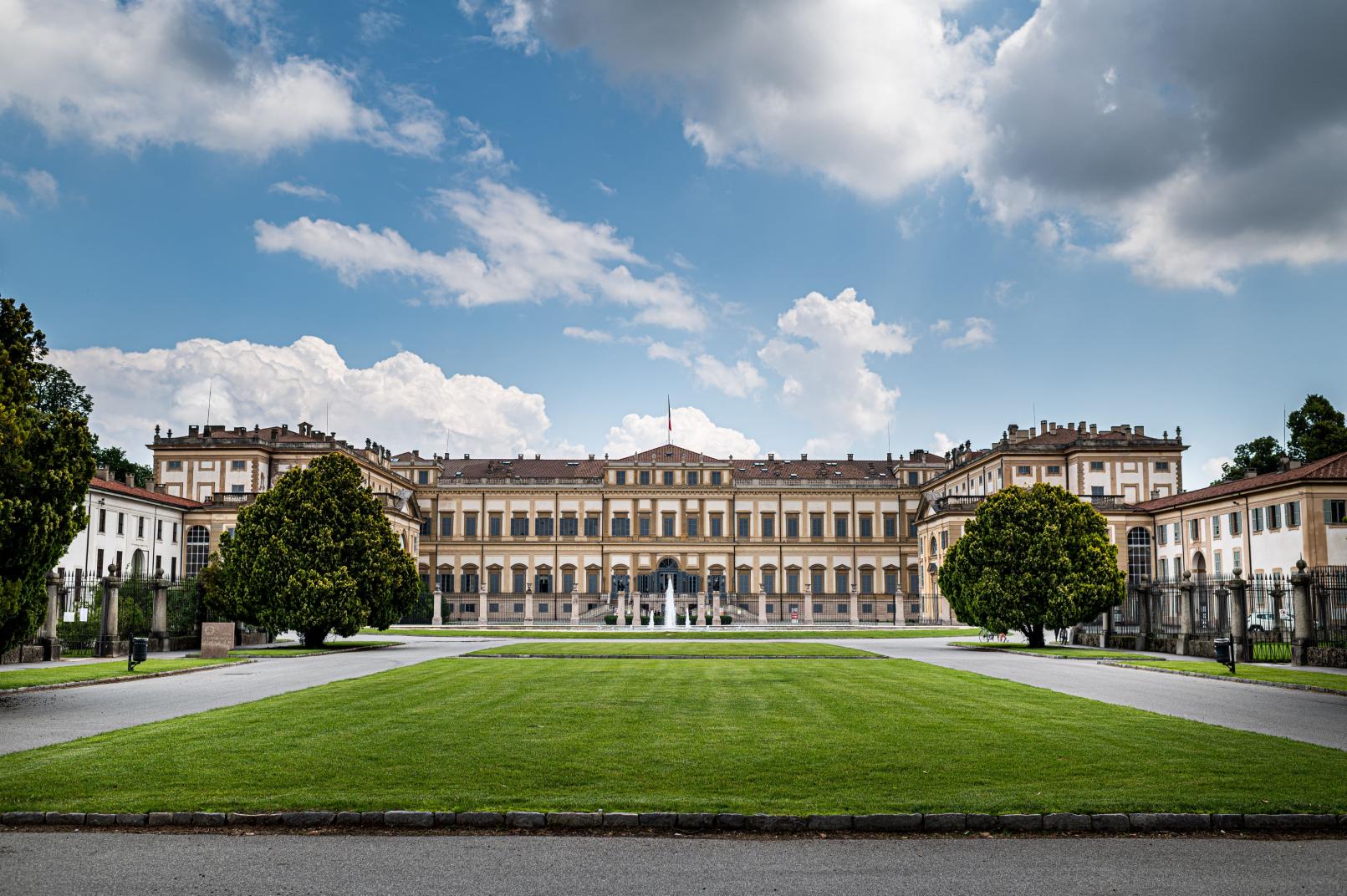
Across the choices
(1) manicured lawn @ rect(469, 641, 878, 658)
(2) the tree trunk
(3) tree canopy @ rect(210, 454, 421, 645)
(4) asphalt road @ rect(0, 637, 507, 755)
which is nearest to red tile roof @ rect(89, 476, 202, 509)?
(3) tree canopy @ rect(210, 454, 421, 645)

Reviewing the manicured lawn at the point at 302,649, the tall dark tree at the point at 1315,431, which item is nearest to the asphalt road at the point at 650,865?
the manicured lawn at the point at 302,649

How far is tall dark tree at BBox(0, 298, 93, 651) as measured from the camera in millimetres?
17219

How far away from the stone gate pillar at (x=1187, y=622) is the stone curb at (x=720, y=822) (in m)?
27.7

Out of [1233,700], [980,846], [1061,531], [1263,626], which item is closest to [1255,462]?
[1263,626]

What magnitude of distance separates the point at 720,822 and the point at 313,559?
30.7 metres

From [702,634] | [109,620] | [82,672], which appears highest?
[109,620]

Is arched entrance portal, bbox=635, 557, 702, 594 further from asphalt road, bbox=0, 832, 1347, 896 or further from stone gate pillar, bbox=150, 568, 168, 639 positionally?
asphalt road, bbox=0, 832, 1347, 896

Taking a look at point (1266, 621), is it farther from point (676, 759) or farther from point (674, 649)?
point (676, 759)

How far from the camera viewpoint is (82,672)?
23500mm

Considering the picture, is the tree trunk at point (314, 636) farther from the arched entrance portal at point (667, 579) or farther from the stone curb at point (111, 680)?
the arched entrance portal at point (667, 579)

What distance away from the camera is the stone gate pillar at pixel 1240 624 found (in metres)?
29.7

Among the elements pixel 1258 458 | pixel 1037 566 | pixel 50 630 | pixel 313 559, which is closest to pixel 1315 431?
pixel 1258 458

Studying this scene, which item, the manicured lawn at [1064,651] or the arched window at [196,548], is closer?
the manicured lawn at [1064,651]

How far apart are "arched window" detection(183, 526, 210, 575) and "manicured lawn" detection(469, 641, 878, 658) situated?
36.0 meters
